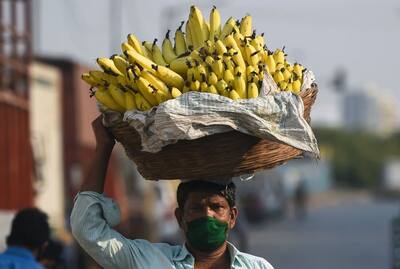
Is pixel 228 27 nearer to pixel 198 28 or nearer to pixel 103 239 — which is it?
pixel 198 28

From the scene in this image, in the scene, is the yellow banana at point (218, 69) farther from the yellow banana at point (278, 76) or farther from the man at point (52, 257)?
the man at point (52, 257)

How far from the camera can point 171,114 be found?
5.37 metres

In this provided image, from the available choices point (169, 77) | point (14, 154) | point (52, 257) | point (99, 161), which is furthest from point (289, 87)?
point (14, 154)

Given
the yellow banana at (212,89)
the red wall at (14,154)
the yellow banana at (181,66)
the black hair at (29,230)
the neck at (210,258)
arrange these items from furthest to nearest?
the red wall at (14,154), the black hair at (29,230), the yellow banana at (181,66), the neck at (210,258), the yellow banana at (212,89)

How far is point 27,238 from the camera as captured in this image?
7117 millimetres

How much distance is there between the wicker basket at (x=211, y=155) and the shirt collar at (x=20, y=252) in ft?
4.86

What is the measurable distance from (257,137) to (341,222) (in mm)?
43644

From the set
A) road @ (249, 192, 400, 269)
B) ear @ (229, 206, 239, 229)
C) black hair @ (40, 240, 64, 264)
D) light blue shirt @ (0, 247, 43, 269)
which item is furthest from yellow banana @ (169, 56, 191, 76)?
road @ (249, 192, 400, 269)

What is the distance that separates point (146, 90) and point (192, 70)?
21 cm

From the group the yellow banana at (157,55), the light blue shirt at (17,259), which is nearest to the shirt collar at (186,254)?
the yellow banana at (157,55)

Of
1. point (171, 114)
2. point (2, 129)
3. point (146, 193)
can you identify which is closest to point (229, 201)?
point (171, 114)

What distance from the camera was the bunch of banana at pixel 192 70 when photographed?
218 inches

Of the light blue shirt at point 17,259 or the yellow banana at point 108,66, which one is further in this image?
the light blue shirt at point 17,259

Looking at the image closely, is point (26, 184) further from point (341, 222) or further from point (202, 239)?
point (341, 222)
